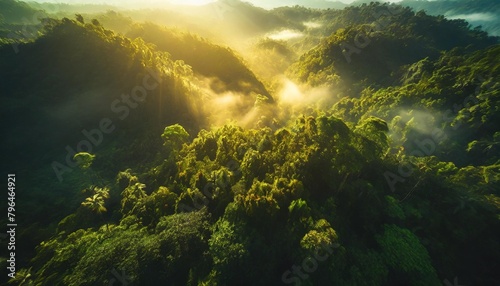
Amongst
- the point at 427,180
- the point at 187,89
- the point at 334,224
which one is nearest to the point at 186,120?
the point at 187,89

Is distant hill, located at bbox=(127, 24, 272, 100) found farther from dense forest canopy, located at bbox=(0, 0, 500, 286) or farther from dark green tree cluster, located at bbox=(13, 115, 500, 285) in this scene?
dark green tree cluster, located at bbox=(13, 115, 500, 285)

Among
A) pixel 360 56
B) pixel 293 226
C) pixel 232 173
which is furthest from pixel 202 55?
pixel 293 226

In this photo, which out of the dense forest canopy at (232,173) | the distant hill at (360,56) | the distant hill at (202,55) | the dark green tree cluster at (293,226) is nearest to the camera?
the dark green tree cluster at (293,226)

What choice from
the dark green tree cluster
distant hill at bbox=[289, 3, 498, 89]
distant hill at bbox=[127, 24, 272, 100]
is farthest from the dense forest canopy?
distant hill at bbox=[289, 3, 498, 89]

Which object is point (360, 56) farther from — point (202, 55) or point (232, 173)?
point (232, 173)

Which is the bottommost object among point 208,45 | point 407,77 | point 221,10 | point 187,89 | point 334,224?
point 334,224

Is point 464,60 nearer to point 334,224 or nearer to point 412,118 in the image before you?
point 412,118

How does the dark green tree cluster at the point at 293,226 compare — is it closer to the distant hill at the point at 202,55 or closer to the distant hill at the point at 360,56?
the distant hill at the point at 202,55

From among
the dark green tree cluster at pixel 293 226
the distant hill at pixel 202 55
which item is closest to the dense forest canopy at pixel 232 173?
the dark green tree cluster at pixel 293 226
